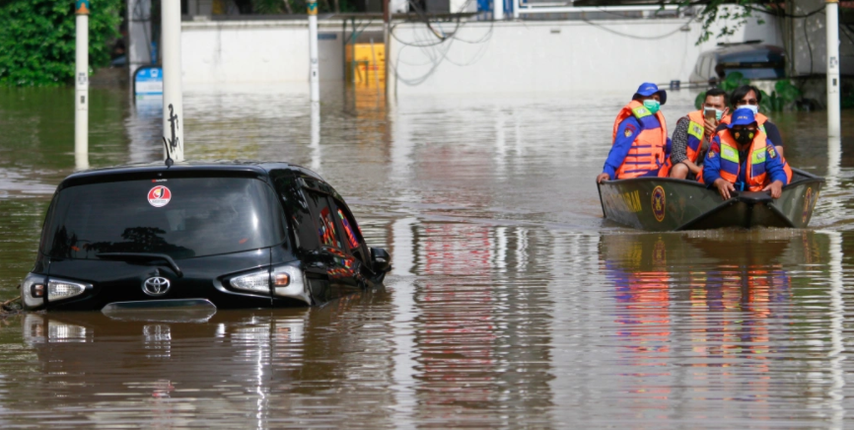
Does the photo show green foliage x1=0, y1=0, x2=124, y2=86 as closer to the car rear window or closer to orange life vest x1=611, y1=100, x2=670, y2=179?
orange life vest x1=611, y1=100, x2=670, y2=179

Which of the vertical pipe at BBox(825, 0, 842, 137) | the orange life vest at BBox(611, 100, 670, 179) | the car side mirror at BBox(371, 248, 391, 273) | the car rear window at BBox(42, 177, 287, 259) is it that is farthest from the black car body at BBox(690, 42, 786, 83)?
the car rear window at BBox(42, 177, 287, 259)

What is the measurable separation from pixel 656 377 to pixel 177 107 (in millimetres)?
7588

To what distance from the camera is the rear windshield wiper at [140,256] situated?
7.58 meters

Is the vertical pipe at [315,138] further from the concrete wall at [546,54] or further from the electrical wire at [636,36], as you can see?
the electrical wire at [636,36]

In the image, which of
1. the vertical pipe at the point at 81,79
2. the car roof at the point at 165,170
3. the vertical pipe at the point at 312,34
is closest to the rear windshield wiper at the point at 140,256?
the car roof at the point at 165,170

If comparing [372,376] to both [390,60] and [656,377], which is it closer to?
[656,377]

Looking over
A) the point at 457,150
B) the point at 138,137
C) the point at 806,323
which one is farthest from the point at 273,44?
the point at 806,323

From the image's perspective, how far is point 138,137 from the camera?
26.2 m

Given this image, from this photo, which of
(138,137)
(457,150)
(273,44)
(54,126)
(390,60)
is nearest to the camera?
(457,150)

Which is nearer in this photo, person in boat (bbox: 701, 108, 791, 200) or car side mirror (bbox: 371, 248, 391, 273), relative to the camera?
car side mirror (bbox: 371, 248, 391, 273)

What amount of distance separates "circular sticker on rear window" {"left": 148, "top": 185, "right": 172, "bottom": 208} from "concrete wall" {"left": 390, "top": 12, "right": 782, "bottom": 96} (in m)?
33.3

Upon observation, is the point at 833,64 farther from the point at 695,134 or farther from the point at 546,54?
the point at 546,54

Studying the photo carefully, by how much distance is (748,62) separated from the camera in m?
34.7

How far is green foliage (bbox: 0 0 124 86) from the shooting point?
49.8 metres
